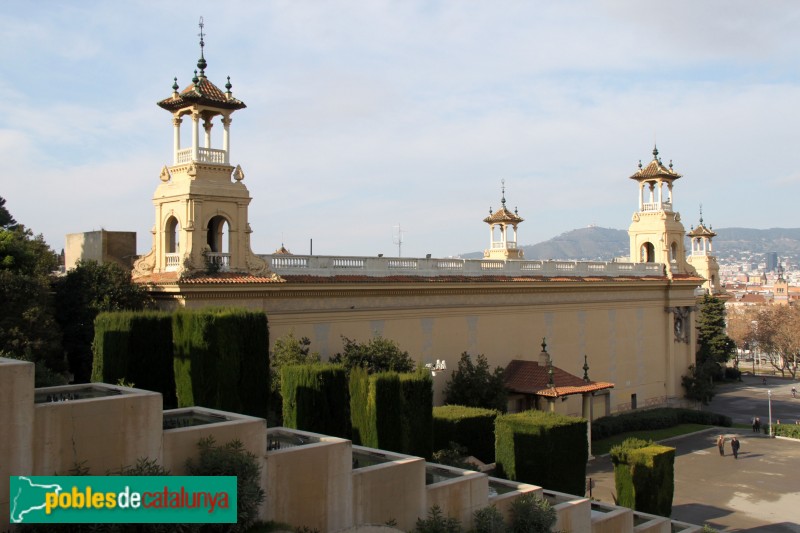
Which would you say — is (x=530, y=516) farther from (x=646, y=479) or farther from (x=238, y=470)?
(x=646, y=479)

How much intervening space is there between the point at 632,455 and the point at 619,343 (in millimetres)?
20216

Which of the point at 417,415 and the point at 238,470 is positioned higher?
the point at 238,470

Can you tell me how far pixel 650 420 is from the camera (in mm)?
42438

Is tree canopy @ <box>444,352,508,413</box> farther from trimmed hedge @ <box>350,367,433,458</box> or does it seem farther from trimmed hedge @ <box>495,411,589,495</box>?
trimmed hedge @ <box>350,367,433,458</box>

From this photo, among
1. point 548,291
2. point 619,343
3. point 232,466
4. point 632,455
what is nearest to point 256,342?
point 232,466

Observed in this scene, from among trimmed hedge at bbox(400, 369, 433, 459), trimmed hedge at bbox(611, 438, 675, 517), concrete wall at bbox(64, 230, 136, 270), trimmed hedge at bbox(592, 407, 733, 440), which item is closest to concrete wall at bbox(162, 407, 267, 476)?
trimmed hedge at bbox(400, 369, 433, 459)

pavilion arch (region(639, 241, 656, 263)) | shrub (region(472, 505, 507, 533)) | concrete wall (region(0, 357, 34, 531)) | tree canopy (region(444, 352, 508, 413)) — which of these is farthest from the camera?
pavilion arch (region(639, 241, 656, 263))

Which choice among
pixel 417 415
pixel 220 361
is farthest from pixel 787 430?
pixel 220 361

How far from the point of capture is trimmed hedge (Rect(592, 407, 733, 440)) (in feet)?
130

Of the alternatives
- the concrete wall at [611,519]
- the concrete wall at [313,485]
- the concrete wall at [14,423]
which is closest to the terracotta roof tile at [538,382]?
the concrete wall at [611,519]

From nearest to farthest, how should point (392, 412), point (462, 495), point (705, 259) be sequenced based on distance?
point (462, 495), point (392, 412), point (705, 259)

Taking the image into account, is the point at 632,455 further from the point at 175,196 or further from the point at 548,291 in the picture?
the point at 175,196

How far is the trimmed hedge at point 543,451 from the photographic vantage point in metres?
25.4

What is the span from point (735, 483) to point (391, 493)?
78.2ft
